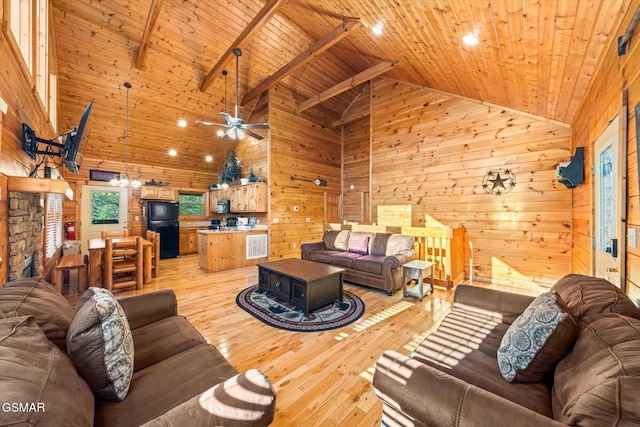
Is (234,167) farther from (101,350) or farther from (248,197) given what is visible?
(101,350)

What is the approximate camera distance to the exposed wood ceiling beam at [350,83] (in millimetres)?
4719

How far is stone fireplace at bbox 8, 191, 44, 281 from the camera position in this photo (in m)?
2.16

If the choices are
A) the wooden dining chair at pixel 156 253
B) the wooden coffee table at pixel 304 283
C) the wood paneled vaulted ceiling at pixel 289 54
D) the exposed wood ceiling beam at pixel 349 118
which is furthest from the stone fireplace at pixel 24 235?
the exposed wood ceiling beam at pixel 349 118

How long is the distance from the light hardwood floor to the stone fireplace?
140cm

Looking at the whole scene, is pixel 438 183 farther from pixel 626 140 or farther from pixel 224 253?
pixel 224 253

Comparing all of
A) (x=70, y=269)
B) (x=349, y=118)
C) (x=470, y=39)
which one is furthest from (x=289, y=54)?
(x=70, y=269)

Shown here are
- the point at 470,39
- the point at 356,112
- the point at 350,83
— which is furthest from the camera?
the point at 356,112

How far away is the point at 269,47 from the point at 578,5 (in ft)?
16.7

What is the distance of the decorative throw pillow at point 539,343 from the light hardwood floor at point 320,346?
0.91 metres

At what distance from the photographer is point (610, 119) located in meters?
2.08

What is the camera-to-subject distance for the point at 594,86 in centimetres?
253

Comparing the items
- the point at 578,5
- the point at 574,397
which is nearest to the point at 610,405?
the point at 574,397

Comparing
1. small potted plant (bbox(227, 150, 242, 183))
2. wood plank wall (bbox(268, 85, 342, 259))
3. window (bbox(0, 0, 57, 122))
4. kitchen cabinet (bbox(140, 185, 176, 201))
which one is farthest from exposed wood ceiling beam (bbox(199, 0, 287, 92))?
kitchen cabinet (bbox(140, 185, 176, 201))

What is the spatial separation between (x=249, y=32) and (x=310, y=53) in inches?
44.9
